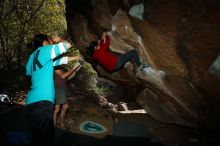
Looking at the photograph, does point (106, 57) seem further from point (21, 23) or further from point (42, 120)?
point (21, 23)

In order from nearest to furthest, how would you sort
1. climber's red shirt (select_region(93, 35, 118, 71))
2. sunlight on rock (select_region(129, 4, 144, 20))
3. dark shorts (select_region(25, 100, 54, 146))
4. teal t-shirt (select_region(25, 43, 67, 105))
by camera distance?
1. dark shorts (select_region(25, 100, 54, 146))
2. teal t-shirt (select_region(25, 43, 67, 105))
3. sunlight on rock (select_region(129, 4, 144, 20))
4. climber's red shirt (select_region(93, 35, 118, 71))

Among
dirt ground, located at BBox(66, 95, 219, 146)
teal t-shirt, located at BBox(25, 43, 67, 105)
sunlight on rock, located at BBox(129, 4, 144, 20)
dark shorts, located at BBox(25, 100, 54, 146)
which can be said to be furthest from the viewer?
dirt ground, located at BBox(66, 95, 219, 146)

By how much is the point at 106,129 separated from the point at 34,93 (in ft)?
10.9

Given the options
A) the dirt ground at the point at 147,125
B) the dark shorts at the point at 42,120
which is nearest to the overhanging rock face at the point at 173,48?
the dirt ground at the point at 147,125

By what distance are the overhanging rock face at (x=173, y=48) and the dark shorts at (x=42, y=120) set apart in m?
3.01

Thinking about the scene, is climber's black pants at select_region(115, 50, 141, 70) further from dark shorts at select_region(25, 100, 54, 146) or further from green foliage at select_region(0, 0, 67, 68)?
green foliage at select_region(0, 0, 67, 68)

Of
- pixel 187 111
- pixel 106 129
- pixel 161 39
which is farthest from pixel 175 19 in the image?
pixel 106 129

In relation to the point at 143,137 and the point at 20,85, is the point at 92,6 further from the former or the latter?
the point at 143,137

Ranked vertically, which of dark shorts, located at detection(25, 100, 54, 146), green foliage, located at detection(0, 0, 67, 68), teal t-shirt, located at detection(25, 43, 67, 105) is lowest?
dark shorts, located at detection(25, 100, 54, 146)

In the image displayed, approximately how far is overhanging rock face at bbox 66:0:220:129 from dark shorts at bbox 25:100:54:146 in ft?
9.87

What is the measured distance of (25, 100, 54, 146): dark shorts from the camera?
5.77m

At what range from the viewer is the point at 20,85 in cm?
1050

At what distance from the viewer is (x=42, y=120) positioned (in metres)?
5.77

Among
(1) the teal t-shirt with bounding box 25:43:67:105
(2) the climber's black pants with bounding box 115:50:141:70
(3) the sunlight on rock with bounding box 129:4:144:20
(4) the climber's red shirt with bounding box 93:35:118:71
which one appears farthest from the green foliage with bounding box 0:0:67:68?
(1) the teal t-shirt with bounding box 25:43:67:105
